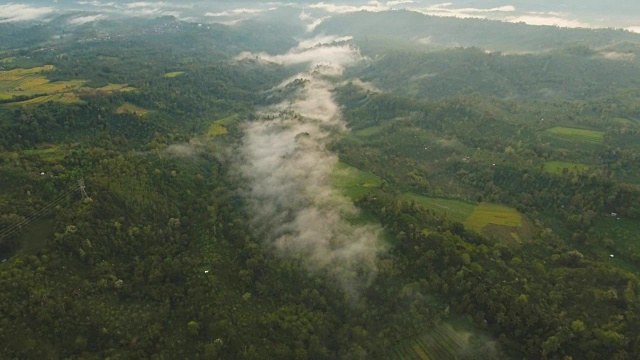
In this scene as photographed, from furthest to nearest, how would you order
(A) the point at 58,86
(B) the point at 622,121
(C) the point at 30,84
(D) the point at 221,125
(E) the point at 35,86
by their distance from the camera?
(D) the point at 221,125 → (C) the point at 30,84 → (A) the point at 58,86 → (E) the point at 35,86 → (B) the point at 622,121

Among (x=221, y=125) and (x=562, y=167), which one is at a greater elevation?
(x=562, y=167)

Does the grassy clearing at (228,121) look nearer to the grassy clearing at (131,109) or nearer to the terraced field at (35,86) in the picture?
the grassy clearing at (131,109)

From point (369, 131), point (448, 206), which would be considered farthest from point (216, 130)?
point (448, 206)

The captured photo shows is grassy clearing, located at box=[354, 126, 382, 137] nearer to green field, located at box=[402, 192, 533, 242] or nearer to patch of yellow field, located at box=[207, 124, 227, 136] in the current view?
patch of yellow field, located at box=[207, 124, 227, 136]

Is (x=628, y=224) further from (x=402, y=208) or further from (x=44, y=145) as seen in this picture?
(x=44, y=145)

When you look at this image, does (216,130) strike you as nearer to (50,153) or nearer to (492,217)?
(50,153)

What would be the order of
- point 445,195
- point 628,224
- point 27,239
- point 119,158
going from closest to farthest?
point 27,239
point 628,224
point 119,158
point 445,195

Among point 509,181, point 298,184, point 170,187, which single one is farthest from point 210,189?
point 509,181
